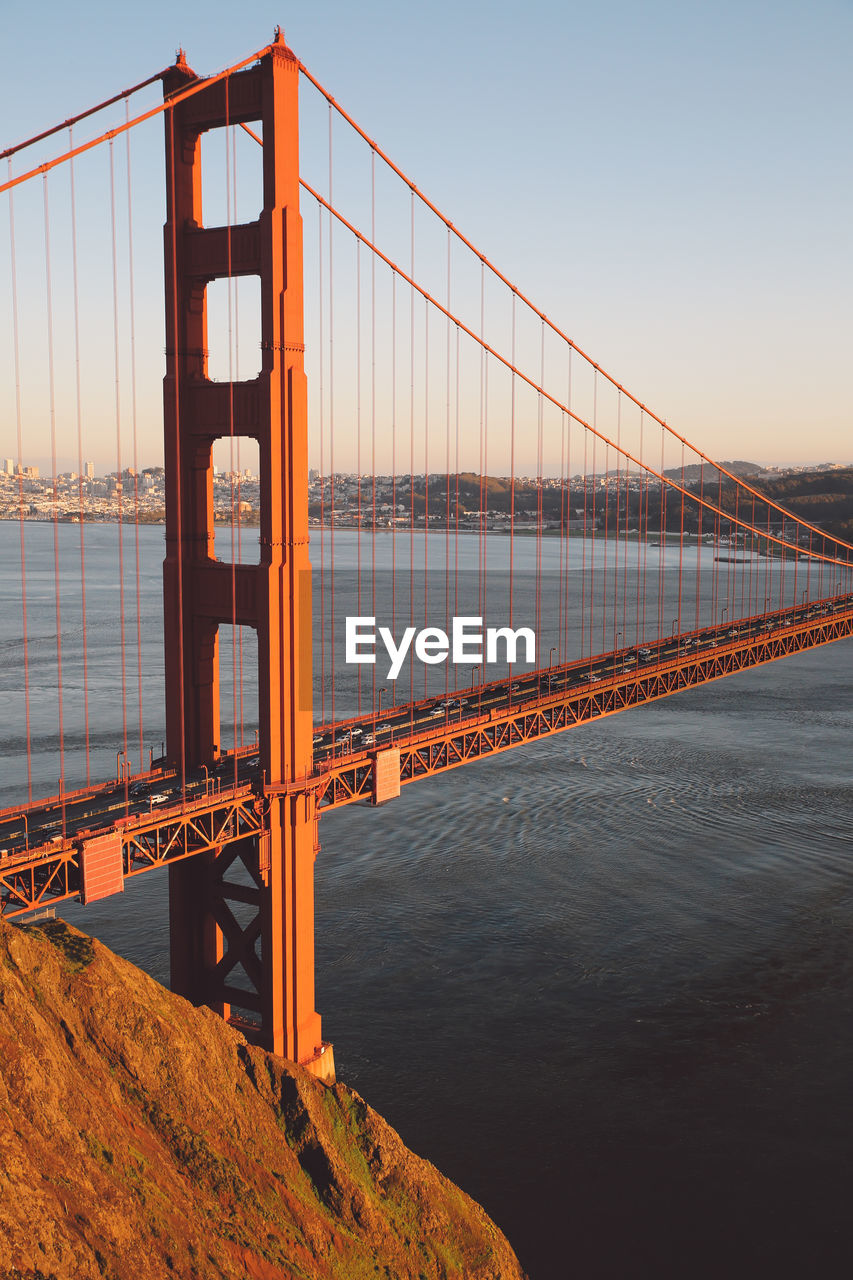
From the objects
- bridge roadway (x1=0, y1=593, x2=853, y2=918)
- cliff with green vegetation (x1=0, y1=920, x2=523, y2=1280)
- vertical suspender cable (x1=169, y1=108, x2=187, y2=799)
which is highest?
vertical suspender cable (x1=169, y1=108, x2=187, y2=799)

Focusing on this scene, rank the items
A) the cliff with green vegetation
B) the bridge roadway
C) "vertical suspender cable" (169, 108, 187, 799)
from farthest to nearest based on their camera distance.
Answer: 1. "vertical suspender cable" (169, 108, 187, 799)
2. the bridge roadway
3. the cliff with green vegetation

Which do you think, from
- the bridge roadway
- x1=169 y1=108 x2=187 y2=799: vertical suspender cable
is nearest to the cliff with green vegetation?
the bridge roadway

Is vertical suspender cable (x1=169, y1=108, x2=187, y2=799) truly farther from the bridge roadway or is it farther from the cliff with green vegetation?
the cliff with green vegetation

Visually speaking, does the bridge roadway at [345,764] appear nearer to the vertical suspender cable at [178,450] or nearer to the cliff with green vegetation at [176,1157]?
the vertical suspender cable at [178,450]

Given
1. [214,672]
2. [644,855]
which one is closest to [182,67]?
[214,672]

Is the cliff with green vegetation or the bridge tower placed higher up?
the bridge tower

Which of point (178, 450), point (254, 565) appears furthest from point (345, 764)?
point (178, 450)
